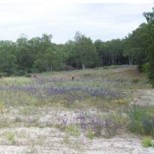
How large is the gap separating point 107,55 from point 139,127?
327ft

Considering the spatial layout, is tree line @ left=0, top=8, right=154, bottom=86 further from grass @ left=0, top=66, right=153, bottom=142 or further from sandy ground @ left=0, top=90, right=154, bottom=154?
sandy ground @ left=0, top=90, right=154, bottom=154

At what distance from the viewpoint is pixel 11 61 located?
95.3 meters

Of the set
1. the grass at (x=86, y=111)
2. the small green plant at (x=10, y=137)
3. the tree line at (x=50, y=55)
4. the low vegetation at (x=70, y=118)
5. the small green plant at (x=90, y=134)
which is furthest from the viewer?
the tree line at (x=50, y=55)

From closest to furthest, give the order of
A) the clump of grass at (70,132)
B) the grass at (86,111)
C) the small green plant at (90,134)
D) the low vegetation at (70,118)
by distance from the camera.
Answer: the clump of grass at (70,132)
the small green plant at (90,134)
the low vegetation at (70,118)
the grass at (86,111)

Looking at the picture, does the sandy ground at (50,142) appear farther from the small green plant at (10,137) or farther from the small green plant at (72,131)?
the small green plant at (72,131)

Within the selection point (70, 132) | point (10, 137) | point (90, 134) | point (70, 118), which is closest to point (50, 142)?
point (10, 137)

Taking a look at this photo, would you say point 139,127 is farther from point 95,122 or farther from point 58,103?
point 58,103

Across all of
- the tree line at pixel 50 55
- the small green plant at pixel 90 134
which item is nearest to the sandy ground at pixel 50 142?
the small green plant at pixel 90 134

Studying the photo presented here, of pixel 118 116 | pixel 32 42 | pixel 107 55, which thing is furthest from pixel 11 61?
pixel 118 116

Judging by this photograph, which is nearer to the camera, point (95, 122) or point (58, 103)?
point (95, 122)

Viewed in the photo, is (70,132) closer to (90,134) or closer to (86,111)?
(90,134)

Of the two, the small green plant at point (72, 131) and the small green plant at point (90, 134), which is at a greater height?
the small green plant at point (72, 131)

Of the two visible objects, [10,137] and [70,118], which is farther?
[70,118]

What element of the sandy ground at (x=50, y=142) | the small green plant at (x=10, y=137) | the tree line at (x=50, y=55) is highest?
the tree line at (x=50, y=55)
